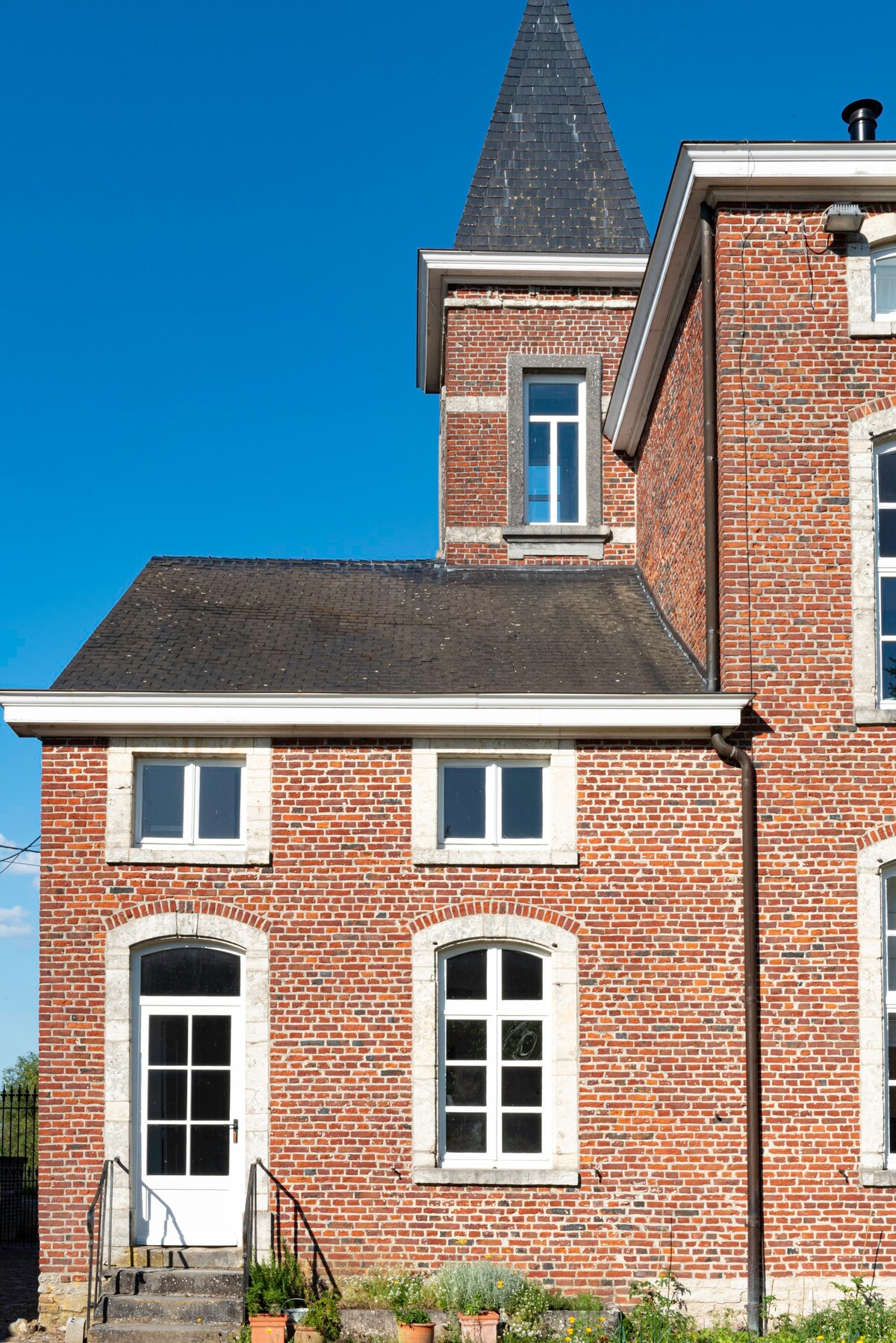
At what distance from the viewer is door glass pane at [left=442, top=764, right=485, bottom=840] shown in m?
11.9

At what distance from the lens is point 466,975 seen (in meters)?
11.7

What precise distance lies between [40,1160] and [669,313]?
948cm

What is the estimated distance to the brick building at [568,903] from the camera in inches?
440

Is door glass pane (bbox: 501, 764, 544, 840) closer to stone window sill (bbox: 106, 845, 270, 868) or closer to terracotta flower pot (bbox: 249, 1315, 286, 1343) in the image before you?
stone window sill (bbox: 106, 845, 270, 868)

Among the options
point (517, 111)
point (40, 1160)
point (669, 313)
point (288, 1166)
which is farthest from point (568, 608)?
point (517, 111)

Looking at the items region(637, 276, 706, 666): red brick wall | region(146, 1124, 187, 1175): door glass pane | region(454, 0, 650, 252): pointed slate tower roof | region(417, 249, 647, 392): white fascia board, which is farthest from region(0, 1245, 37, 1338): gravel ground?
region(454, 0, 650, 252): pointed slate tower roof

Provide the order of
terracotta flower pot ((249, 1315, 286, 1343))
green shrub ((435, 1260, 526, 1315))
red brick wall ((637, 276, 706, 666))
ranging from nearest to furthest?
terracotta flower pot ((249, 1315, 286, 1343)) < green shrub ((435, 1260, 526, 1315)) < red brick wall ((637, 276, 706, 666))

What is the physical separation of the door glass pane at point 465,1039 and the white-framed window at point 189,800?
7.75ft

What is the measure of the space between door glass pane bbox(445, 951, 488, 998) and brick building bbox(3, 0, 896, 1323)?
0.10 feet

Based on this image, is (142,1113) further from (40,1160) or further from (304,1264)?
(304,1264)

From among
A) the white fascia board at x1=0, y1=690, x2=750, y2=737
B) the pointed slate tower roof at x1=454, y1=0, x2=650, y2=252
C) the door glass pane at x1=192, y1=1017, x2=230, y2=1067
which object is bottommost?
the door glass pane at x1=192, y1=1017, x2=230, y2=1067

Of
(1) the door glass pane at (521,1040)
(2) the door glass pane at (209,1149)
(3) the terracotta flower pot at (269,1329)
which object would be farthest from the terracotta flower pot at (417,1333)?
(1) the door glass pane at (521,1040)

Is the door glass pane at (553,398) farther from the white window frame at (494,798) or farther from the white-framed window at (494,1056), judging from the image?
the white-framed window at (494,1056)

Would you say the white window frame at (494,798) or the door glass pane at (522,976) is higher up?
the white window frame at (494,798)
